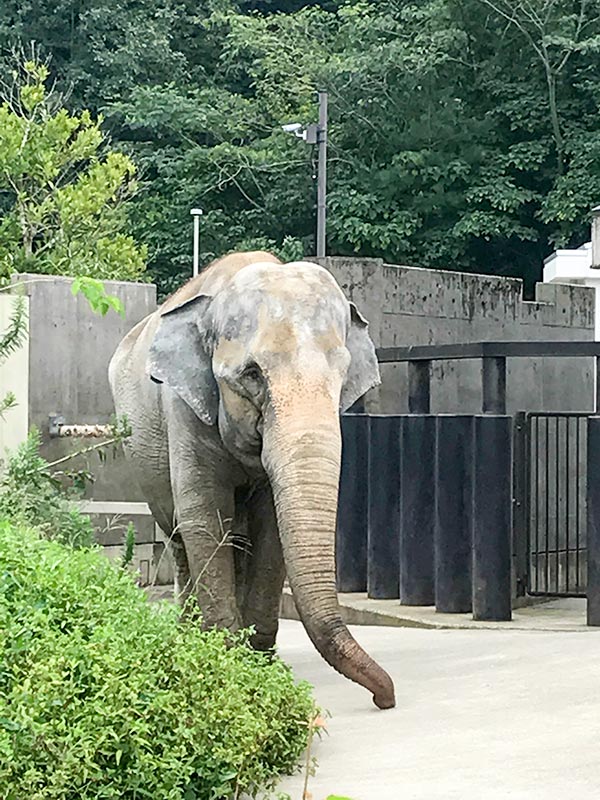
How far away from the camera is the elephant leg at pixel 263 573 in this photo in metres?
7.12

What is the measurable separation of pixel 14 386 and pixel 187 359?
193 inches

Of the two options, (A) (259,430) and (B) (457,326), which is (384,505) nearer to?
(B) (457,326)


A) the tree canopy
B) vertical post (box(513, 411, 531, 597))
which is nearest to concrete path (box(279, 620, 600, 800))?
vertical post (box(513, 411, 531, 597))

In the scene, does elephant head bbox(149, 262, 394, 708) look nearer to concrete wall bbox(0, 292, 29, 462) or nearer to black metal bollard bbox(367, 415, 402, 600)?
black metal bollard bbox(367, 415, 402, 600)

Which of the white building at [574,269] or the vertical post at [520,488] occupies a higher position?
the white building at [574,269]

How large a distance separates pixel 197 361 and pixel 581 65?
32.9 metres

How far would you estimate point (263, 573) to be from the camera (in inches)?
280

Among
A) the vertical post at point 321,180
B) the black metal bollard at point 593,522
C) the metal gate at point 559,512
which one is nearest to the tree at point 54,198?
the vertical post at point 321,180

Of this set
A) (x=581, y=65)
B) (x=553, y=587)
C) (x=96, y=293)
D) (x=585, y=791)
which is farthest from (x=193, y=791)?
(x=581, y=65)

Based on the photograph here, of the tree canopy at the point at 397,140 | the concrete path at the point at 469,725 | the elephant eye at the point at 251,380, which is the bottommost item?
the concrete path at the point at 469,725

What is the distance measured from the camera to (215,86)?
4375cm

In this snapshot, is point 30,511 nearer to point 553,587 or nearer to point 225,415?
point 225,415

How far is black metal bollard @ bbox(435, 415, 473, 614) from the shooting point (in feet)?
32.6

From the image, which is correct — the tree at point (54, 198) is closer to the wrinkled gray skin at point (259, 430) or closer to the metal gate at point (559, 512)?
the metal gate at point (559, 512)
